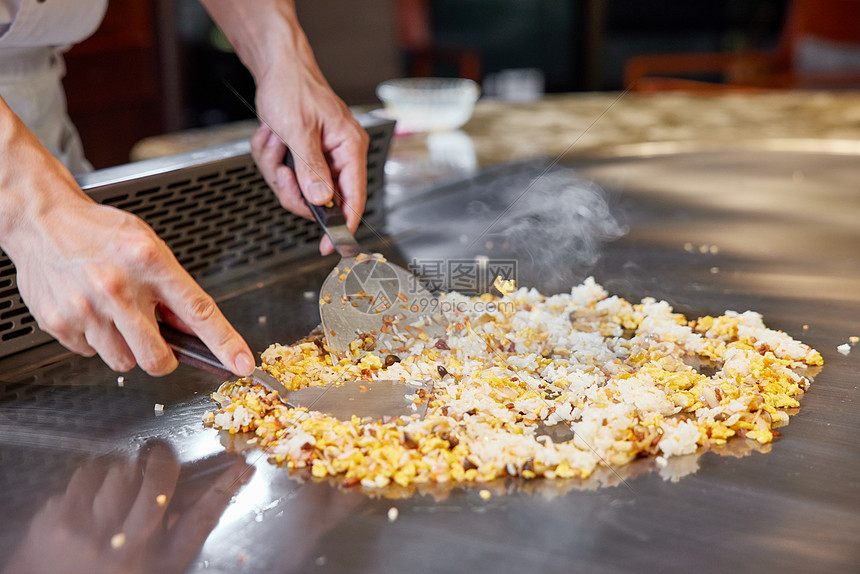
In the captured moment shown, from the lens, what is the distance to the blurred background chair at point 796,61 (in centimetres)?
328

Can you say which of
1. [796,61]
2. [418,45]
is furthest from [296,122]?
[796,61]

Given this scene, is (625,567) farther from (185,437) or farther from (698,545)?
(185,437)

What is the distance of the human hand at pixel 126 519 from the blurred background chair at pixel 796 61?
2.82 m

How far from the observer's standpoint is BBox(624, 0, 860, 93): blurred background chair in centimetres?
328

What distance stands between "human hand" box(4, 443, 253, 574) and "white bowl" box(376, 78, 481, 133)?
4.66ft

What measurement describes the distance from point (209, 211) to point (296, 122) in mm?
193

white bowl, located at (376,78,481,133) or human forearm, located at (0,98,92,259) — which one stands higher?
human forearm, located at (0,98,92,259)

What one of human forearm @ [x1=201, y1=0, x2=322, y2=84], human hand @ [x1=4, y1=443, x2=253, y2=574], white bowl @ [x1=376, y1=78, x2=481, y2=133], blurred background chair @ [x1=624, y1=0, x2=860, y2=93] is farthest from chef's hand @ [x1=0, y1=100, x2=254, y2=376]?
blurred background chair @ [x1=624, y1=0, x2=860, y2=93]

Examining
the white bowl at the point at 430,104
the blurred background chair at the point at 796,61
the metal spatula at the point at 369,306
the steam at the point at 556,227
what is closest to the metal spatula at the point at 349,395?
the metal spatula at the point at 369,306

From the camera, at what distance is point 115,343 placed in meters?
0.77

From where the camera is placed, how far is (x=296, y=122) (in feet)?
3.74

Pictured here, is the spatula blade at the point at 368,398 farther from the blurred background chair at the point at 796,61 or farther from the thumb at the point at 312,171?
the blurred background chair at the point at 796,61

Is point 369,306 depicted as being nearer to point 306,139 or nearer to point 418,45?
point 306,139

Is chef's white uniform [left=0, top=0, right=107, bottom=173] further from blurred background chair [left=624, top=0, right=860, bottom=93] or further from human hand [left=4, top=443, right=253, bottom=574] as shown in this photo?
blurred background chair [left=624, top=0, right=860, bottom=93]
